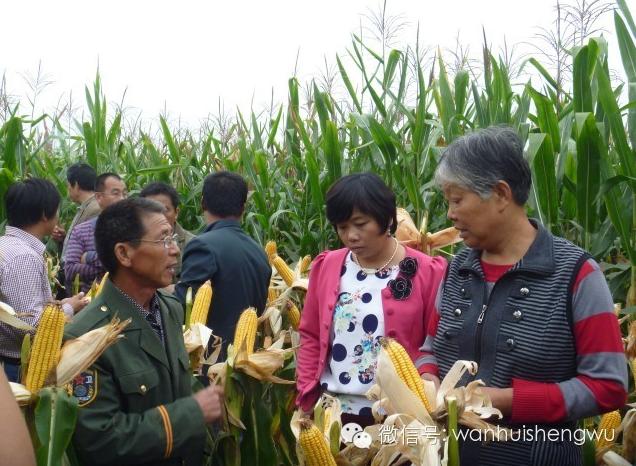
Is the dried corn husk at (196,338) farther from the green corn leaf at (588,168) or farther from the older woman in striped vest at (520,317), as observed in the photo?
the green corn leaf at (588,168)

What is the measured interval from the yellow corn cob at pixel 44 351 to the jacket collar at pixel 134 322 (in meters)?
0.26

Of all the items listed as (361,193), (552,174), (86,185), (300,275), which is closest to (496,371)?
(361,193)

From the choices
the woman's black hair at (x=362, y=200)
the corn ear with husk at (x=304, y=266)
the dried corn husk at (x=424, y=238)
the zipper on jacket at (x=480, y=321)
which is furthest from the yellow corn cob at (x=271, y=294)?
the zipper on jacket at (x=480, y=321)

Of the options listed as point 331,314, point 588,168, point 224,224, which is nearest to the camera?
point 331,314

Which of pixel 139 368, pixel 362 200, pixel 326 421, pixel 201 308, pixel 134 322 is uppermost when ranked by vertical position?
pixel 362 200

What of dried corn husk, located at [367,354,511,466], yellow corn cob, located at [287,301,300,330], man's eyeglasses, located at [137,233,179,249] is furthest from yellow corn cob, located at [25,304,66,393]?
yellow corn cob, located at [287,301,300,330]

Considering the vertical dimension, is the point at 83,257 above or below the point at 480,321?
below

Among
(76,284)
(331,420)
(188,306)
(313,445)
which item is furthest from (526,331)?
(76,284)

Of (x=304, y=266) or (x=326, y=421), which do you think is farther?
(x=304, y=266)

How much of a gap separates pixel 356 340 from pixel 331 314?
0.13 meters

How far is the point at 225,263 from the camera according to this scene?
4.15 meters

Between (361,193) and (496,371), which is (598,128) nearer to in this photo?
(361,193)

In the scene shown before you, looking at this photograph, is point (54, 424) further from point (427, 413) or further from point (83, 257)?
point (83, 257)

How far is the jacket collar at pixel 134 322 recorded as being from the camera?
99.0 inches
